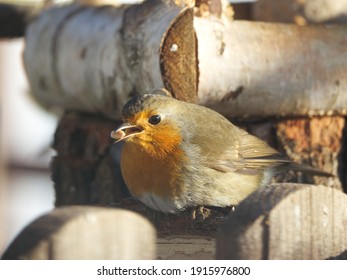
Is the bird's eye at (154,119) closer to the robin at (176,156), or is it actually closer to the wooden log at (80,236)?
the robin at (176,156)

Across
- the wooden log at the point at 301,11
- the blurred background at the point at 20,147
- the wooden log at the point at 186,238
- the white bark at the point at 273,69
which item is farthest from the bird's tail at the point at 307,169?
the blurred background at the point at 20,147

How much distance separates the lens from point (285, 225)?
6.72 ft

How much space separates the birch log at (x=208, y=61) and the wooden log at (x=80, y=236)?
5.17 ft

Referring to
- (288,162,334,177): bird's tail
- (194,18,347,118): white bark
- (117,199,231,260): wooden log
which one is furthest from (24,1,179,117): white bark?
(117,199,231,260): wooden log

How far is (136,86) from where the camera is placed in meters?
3.80

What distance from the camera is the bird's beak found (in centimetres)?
318

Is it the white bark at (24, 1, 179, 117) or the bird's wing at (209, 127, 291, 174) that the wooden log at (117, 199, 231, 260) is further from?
the white bark at (24, 1, 179, 117)

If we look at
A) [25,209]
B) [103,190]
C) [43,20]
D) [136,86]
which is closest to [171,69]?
[136,86]

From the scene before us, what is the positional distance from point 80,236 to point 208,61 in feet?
5.74

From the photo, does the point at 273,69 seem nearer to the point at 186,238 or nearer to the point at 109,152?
the point at 109,152

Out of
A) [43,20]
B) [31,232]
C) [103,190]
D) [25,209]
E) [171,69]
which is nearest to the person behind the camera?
[31,232]

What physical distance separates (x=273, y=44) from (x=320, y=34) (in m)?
0.27

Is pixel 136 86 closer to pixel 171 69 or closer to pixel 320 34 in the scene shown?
pixel 171 69

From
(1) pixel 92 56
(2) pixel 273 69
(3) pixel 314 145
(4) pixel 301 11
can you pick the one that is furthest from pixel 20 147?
(2) pixel 273 69
